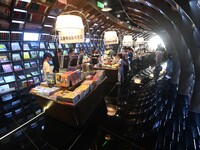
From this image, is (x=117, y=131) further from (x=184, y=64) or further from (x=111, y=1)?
(x=111, y=1)

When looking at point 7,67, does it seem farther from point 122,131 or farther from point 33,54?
point 122,131

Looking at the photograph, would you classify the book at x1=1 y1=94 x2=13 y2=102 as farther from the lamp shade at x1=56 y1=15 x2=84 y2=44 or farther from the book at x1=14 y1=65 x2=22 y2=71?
the lamp shade at x1=56 y1=15 x2=84 y2=44

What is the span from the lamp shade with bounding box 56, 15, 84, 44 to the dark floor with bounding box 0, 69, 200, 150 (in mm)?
1816

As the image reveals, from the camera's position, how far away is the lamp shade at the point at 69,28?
2801 millimetres

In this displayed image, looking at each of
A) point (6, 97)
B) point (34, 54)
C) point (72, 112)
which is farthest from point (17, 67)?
point (72, 112)

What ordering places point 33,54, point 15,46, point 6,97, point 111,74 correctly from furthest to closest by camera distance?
point 111,74 < point 33,54 < point 15,46 < point 6,97

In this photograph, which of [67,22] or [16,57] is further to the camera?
[16,57]

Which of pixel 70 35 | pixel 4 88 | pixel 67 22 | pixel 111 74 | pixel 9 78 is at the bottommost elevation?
pixel 4 88

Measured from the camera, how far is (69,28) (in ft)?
9.32

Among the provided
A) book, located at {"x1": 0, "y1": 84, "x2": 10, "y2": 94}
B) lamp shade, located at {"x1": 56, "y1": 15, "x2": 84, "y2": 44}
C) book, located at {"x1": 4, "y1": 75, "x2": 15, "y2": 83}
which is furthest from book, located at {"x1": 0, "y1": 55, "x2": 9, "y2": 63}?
lamp shade, located at {"x1": 56, "y1": 15, "x2": 84, "y2": 44}

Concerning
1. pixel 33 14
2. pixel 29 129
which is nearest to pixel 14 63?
pixel 33 14

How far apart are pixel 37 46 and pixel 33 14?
128 cm

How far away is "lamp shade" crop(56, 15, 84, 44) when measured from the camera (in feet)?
9.19

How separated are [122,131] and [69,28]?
2308 mm
